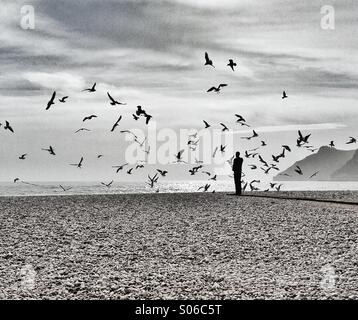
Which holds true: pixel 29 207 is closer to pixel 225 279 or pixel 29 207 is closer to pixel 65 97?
pixel 65 97

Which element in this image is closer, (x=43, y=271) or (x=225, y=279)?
(x=225, y=279)

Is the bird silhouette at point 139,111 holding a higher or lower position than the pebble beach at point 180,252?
higher

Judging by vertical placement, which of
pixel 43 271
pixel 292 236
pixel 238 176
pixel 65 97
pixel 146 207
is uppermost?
pixel 65 97

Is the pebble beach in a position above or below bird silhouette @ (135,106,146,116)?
below

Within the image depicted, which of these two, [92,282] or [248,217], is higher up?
[248,217]

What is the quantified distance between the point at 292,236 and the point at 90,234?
7099 mm

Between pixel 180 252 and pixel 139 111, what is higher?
pixel 139 111

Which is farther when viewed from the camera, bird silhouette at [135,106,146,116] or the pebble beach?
→ bird silhouette at [135,106,146,116]

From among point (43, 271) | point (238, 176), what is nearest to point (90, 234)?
point (43, 271)

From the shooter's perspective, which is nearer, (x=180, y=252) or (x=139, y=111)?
(x=180, y=252)

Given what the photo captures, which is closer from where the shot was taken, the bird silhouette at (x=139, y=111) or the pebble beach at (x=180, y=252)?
the pebble beach at (x=180, y=252)

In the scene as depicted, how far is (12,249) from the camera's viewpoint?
1639cm
